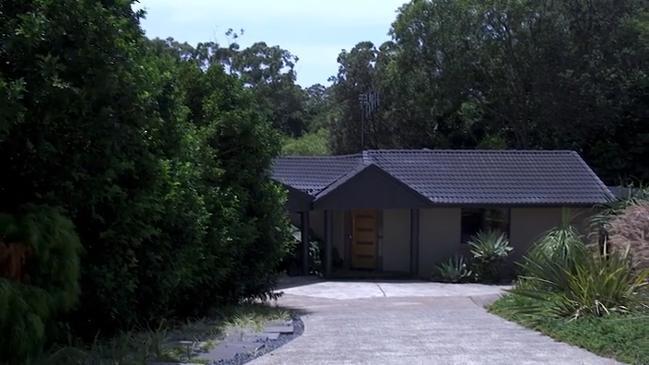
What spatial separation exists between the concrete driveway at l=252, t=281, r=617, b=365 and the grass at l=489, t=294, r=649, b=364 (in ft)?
0.64

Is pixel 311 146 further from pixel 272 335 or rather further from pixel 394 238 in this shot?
pixel 272 335

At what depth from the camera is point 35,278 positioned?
8664mm

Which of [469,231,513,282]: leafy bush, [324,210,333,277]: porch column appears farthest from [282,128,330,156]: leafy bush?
[469,231,513,282]: leafy bush

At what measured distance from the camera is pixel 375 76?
155ft

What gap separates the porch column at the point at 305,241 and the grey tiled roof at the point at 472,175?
2.43ft

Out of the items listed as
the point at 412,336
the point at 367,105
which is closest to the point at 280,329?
the point at 412,336

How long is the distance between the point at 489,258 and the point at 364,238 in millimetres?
4494

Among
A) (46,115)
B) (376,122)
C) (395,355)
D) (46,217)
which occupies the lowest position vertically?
(395,355)

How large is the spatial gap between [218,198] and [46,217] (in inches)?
241

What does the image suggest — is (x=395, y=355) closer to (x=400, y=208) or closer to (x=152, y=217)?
(x=152, y=217)

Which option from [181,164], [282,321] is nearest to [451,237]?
[282,321]

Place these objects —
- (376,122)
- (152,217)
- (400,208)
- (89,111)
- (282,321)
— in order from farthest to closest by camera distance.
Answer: (376,122) < (400,208) < (282,321) < (152,217) < (89,111)

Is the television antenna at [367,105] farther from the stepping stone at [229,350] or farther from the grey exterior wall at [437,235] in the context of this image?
the stepping stone at [229,350]

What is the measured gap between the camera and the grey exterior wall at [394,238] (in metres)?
28.7
